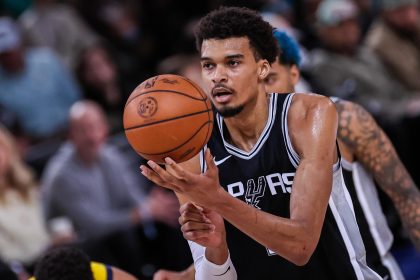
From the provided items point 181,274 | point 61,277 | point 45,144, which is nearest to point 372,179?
point 181,274

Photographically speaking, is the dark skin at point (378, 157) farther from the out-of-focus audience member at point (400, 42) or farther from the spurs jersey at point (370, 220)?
the out-of-focus audience member at point (400, 42)

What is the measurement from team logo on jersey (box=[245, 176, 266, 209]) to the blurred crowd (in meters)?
2.42

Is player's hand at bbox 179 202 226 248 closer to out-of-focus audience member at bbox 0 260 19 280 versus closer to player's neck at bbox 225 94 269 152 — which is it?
player's neck at bbox 225 94 269 152

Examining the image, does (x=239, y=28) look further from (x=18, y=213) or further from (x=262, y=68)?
(x=18, y=213)

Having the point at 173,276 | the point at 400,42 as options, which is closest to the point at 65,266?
the point at 173,276

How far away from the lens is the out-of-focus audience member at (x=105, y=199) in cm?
676

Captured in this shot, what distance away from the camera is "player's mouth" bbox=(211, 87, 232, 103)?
3815mm

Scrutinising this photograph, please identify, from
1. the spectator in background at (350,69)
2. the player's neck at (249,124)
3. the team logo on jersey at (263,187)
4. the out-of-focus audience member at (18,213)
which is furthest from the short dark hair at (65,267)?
the spectator in background at (350,69)

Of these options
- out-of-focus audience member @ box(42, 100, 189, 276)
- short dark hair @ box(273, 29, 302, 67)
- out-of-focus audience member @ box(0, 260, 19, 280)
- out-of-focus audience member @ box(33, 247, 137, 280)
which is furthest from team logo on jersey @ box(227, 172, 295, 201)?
out-of-focus audience member @ box(42, 100, 189, 276)

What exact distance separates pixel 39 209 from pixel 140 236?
35.1 inches

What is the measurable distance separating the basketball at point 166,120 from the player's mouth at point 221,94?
0.13 m

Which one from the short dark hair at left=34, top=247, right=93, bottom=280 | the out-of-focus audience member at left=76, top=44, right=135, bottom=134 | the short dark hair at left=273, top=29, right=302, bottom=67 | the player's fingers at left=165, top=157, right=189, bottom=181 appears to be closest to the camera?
the player's fingers at left=165, top=157, right=189, bottom=181

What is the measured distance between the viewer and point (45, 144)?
812 cm

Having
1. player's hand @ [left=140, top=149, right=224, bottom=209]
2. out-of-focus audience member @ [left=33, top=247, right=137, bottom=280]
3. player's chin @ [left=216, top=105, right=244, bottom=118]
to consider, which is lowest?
out-of-focus audience member @ [left=33, top=247, right=137, bottom=280]
